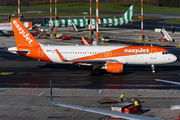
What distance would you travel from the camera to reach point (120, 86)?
4031 centimetres

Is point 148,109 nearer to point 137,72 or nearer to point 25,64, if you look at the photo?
point 137,72

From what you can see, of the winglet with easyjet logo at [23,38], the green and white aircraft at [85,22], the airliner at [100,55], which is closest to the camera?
the airliner at [100,55]

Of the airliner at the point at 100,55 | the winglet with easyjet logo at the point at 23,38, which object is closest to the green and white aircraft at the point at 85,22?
the winglet with easyjet logo at the point at 23,38

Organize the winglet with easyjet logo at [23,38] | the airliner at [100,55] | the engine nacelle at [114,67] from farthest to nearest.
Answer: the winglet with easyjet logo at [23,38], the airliner at [100,55], the engine nacelle at [114,67]

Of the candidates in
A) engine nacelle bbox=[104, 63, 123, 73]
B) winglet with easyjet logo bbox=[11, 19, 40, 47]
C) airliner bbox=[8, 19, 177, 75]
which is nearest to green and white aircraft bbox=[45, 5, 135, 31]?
winglet with easyjet logo bbox=[11, 19, 40, 47]

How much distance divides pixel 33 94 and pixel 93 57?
47.7 feet

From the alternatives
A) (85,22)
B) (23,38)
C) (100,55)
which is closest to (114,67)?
(100,55)

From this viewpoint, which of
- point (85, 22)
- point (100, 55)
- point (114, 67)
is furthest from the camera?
point (85, 22)

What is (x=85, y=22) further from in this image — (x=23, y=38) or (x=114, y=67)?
(x=114, y=67)

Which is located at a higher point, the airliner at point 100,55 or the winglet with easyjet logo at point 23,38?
the winglet with easyjet logo at point 23,38

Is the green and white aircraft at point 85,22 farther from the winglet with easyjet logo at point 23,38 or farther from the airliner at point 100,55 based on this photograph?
the airliner at point 100,55

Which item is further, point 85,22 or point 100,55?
point 85,22

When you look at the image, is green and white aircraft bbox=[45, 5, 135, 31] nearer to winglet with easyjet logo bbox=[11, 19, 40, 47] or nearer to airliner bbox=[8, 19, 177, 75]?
winglet with easyjet logo bbox=[11, 19, 40, 47]

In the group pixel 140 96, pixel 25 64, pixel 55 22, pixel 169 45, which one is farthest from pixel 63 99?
pixel 55 22
